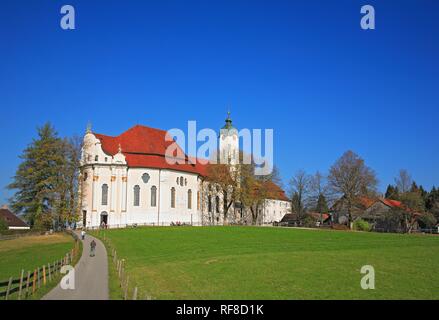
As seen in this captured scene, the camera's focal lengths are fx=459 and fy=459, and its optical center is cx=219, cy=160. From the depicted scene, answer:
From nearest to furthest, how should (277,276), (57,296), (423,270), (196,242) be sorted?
(57,296) → (277,276) → (423,270) → (196,242)

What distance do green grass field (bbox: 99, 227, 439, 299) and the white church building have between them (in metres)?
23.1

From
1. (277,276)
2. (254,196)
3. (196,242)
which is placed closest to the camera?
(277,276)

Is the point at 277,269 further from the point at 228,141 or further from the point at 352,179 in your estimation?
the point at 228,141

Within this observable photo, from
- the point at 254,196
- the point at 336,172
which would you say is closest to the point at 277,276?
the point at 336,172

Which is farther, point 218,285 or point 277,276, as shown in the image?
point 277,276

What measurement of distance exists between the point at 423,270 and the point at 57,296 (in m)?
17.7

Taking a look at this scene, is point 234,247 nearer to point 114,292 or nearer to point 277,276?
point 277,276

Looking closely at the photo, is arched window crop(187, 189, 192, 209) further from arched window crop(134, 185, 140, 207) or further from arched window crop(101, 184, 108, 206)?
arched window crop(101, 184, 108, 206)

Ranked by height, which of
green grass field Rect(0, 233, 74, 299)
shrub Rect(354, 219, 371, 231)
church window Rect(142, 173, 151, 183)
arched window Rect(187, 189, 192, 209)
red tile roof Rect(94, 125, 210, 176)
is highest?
red tile roof Rect(94, 125, 210, 176)

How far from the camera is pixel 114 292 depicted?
58.4 ft

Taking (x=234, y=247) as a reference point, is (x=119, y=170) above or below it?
above

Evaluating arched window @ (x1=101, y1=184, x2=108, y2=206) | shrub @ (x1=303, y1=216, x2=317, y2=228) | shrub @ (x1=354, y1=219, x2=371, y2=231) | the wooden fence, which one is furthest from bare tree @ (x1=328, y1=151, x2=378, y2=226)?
the wooden fence

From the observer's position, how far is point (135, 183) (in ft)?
210

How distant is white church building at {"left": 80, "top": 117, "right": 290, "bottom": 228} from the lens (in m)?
62.2
